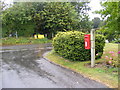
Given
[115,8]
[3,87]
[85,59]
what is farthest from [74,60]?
[3,87]

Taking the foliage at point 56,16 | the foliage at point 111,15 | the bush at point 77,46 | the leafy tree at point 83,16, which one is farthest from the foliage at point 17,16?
the foliage at point 111,15

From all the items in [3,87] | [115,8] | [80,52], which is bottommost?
[3,87]

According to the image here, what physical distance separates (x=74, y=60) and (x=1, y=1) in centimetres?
1489

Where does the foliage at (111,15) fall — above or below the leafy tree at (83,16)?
below

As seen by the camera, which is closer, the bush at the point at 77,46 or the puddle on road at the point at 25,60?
the puddle on road at the point at 25,60

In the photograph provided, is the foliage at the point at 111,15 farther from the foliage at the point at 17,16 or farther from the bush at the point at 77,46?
the foliage at the point at 17,16

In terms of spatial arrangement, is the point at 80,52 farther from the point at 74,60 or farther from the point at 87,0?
the point at 87,0

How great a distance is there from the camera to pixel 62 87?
3312 millimetres

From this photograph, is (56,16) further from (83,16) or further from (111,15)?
(111,15)

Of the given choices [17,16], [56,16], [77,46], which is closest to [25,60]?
[77,46]

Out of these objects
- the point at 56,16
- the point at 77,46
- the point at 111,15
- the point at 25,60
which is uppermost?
the point at 56,16

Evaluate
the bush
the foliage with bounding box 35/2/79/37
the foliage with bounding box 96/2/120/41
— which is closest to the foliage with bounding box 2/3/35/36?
the foliage with bounding box 35/2/79/37

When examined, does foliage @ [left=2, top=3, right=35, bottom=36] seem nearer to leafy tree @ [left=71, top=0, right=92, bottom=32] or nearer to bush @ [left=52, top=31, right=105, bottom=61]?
leafy tree @ [left=71, top=0, right=92, bottom=32]

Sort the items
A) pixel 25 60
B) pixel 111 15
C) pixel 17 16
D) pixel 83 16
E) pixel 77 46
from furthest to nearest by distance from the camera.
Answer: pixel 83 16
pixel 17 16
pixel 25 60
pixel 77 46
pixel 111 15
